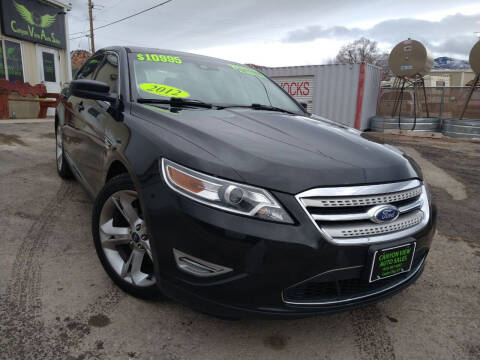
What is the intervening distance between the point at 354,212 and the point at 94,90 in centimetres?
189

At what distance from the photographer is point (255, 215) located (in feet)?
5.25

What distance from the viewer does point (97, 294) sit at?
2250mm

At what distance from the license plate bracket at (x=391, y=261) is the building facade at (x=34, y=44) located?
40.7 feet

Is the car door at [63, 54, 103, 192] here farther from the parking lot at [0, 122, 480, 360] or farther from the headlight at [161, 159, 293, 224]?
the headlight at [161, 159, 293, 224]

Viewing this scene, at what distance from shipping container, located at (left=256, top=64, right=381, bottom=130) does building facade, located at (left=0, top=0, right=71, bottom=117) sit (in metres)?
8.74

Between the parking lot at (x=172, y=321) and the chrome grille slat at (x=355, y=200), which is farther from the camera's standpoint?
the parking lot at (x=172, y=321)

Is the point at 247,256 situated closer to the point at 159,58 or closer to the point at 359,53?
the point at 159,58

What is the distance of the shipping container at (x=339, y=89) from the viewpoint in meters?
13.2

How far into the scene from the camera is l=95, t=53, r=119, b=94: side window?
278 cm

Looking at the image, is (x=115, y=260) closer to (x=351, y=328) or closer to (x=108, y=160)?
(x=108, y=160)

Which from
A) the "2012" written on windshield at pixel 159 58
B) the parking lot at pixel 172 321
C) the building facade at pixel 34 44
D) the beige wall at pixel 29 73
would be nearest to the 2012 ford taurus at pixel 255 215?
the parking lot at pixel 172 321

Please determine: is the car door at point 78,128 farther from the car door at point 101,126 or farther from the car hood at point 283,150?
the car hood at point 283,150

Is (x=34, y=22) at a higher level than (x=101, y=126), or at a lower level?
higher

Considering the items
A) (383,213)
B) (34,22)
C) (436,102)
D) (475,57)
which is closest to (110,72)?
(383,213)
